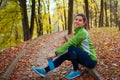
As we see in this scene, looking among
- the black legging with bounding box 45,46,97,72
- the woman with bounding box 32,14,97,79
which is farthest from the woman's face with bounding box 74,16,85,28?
the black legging with bounding box 45,46,97,72

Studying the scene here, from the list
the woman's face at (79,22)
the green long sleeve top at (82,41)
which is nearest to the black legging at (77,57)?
the green long sleeve top at (82,41)

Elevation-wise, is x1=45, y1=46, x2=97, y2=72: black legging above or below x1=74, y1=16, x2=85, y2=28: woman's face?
below

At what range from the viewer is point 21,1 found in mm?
18984

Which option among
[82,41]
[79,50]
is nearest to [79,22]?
[82,41]

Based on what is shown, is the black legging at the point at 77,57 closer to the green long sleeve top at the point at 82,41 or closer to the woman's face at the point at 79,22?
the green long sleeve top at the point at 82,41

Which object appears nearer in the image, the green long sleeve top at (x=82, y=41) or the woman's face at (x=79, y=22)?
the green long sleeve top at (x=82, y=41)

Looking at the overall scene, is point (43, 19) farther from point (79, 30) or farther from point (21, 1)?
point (79, 30)

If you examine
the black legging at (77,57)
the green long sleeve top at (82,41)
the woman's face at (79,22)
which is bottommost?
the black legging at (77,57)

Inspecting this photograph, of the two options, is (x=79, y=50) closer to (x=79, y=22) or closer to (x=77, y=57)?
(x=77, y=57)

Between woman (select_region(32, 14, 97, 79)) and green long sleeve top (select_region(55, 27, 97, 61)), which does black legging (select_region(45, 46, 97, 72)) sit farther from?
green long sleeve top (select_region(55, 27, 97, 61))

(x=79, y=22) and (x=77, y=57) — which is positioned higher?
(x=79, y=22)

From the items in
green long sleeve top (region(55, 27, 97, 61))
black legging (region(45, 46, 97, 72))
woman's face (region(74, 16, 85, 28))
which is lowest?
black legging (region(45, 46, 97, 72))

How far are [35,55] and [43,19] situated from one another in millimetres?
25353

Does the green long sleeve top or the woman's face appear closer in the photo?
the green long sleeve top
